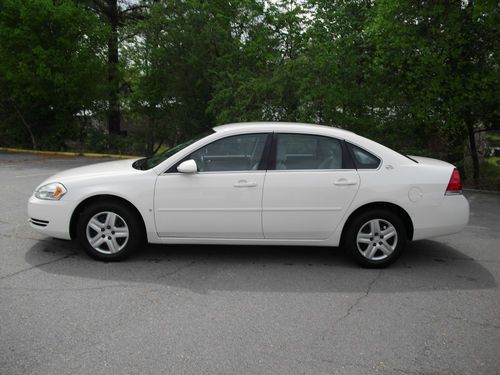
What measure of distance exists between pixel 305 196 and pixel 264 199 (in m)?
0.43

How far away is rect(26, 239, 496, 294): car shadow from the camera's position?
4.69m

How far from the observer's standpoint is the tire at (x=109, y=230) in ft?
16.8

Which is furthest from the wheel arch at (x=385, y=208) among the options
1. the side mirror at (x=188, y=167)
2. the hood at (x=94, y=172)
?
the hood at (x=94, y=172)

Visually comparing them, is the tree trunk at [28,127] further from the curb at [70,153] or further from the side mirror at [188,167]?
the side mirror at [188,167]

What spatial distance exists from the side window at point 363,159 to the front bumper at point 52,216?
3040 millimetres

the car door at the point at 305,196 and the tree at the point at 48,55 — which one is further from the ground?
the tree at the point at 48,55

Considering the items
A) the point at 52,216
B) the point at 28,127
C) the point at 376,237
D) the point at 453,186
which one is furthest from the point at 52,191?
the point at 28,127

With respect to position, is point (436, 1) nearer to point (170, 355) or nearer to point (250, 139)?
point (250, 139)

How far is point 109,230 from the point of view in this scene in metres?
5.17

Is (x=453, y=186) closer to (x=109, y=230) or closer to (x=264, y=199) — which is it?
(x=264, y=199)

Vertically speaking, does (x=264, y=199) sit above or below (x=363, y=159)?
below

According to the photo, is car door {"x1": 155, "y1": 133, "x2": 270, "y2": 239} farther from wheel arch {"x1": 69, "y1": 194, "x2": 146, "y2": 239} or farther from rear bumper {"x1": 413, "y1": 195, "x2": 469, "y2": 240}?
rear bumper {"x1": 413, "y1": 195, "x2": 469, "y2": 240}

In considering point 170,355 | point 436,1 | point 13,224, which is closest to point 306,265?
point 170,355

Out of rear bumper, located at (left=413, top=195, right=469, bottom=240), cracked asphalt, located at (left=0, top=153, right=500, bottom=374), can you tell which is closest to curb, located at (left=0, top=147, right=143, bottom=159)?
cracked asphalt, located at (left=0, top=153, right=500, bottom=374)
